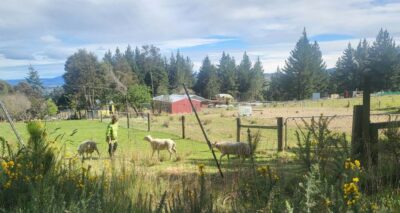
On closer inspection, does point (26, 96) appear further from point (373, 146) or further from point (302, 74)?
point (373, 146)

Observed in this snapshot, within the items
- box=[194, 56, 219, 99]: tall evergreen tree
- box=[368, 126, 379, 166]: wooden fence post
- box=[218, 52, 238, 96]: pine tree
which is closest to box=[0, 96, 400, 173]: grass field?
box=[368, 126, 379, 166]: wooden fence post

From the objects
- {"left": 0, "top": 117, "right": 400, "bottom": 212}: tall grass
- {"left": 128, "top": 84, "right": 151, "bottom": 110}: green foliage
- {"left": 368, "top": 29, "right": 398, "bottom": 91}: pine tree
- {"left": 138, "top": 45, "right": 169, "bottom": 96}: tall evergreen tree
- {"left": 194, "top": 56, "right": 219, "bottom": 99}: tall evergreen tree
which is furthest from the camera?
{"left": 194, "top": 56, "right": 219, "bottom": 99}: tall evergreen tree

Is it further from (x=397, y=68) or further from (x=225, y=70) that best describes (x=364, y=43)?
(x=225, y=70)

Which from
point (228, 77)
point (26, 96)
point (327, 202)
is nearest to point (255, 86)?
point (228, 77)

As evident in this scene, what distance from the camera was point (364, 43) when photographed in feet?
303

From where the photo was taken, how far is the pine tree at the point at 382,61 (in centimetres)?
7488

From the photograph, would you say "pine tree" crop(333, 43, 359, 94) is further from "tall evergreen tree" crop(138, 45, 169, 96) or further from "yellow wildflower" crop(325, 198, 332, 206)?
"yellow wildflower" crop(325, 198, 332, 206)

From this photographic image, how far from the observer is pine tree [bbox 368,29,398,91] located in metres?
74.9

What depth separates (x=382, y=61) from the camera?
78.1 metres

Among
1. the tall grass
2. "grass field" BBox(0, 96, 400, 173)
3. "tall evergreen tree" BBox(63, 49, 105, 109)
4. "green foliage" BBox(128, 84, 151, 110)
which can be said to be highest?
"tall evergreen tree" BBox(63, 49, 105, 109)

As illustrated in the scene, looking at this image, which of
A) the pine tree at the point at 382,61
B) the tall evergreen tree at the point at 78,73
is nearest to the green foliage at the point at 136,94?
the tall evergreen tree at the point at 78,73

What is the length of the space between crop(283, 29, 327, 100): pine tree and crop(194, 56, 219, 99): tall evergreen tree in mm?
17897

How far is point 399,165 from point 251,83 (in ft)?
310

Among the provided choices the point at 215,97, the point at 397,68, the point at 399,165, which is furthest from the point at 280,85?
the point at 399,165
